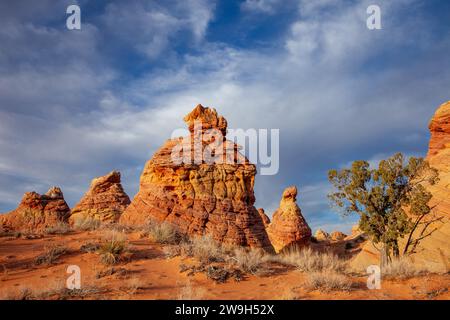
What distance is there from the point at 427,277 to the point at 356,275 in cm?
217

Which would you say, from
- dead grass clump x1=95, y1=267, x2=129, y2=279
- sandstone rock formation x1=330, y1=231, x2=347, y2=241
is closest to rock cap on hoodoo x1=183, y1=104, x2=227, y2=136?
dead grass clump x1=95, y1=267, x2=129, y2=279

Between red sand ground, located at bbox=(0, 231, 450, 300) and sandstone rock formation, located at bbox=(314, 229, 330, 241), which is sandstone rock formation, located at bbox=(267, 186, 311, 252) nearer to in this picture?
sandstone rock formation, located at bbox=(314, 229, 330, 241)

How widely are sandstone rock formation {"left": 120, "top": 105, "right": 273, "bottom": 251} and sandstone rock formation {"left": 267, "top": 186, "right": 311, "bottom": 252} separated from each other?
59.8 ft

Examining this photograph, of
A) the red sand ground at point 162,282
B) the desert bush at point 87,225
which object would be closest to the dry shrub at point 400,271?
the red sand ground at point 162,282

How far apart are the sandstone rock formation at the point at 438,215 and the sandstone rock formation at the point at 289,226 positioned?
43.5 ft

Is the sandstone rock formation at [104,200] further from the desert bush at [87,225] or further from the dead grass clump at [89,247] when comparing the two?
the dead grass clump at [89,247]

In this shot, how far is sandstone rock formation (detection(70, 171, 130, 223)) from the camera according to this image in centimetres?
3131

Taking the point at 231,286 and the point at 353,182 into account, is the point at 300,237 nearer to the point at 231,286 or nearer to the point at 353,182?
the point at 353,182

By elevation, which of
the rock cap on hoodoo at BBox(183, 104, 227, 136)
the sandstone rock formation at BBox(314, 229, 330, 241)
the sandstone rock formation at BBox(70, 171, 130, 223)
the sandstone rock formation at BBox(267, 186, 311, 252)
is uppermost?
the rock cap on hoodoo at BBox(183, 104, 227, 136)

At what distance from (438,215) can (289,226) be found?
18.2m

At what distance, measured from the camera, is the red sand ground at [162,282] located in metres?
8.00

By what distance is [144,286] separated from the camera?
849cm

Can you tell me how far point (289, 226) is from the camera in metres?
40.2

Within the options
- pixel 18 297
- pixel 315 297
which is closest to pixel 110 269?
pixel 18 297
